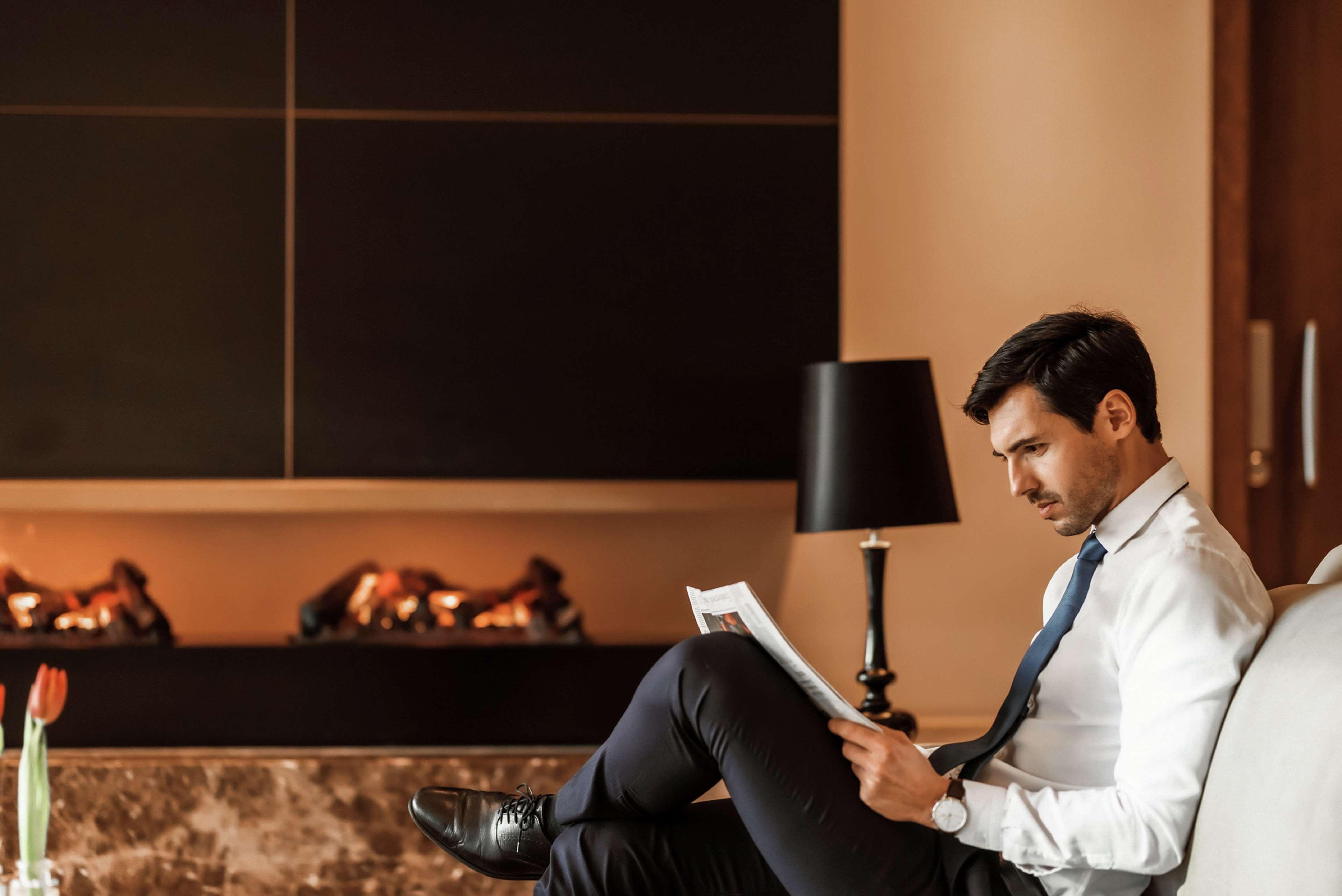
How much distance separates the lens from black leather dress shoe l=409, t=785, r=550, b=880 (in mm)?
1572

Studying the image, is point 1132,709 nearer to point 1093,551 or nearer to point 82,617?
point 1093,551

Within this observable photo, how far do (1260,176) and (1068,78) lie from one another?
1.95 ft

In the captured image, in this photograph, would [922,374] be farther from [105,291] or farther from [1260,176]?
[105,291]

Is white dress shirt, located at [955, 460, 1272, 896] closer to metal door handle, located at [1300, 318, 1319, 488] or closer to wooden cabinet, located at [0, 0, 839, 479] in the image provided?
wooden cabinet, located at [0, 0, 839, 479]

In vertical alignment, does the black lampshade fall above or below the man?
above

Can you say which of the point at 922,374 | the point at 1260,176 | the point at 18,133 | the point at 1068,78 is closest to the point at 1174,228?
the point at 1260,176

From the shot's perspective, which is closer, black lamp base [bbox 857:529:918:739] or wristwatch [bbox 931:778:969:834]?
wristwatch [bbox 931:778:969:834]

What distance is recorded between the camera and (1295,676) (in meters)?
1.11

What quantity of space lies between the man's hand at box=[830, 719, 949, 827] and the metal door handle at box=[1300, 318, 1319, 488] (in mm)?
2272

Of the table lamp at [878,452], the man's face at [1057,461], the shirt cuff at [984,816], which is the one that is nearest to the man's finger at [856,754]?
the shirt cuff at [984,816]

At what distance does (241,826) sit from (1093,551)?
6.35 feet

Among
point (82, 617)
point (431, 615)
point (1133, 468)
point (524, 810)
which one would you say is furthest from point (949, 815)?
point (82, 617)

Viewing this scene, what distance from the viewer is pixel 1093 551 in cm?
142

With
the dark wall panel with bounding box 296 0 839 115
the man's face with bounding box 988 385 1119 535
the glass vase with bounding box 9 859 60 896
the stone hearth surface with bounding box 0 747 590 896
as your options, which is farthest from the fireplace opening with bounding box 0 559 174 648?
the man's face with bounding box 988 385 1119 535
